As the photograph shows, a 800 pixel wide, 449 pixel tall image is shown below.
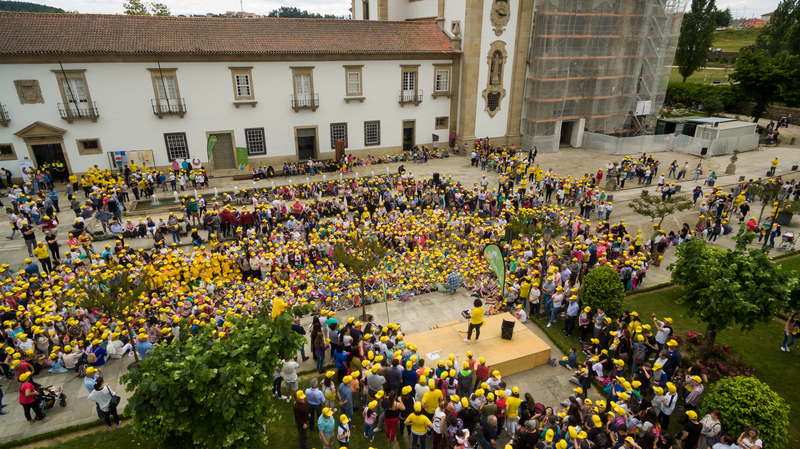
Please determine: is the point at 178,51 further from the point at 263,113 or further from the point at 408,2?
the point at 408,2

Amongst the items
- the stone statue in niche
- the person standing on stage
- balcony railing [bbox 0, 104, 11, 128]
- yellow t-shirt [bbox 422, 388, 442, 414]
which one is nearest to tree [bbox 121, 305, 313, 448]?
yellow t-shirt [bbox 422, 388, 442, 414]

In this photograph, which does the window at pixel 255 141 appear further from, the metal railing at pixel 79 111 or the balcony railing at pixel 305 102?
the metal railing at pixel 79 111

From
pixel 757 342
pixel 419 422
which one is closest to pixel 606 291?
pixel 757 342

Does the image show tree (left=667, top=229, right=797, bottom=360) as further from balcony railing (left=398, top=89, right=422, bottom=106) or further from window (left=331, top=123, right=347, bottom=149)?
balcony railing (left=398, top=89, right=422, bottom=106)

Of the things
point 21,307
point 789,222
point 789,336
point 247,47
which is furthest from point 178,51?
point 789,222

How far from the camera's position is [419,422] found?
30.1ft

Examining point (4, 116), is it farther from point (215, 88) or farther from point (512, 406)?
point (512, 406)

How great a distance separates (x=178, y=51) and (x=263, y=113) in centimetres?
628

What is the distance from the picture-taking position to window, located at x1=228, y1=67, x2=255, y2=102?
29.8 m

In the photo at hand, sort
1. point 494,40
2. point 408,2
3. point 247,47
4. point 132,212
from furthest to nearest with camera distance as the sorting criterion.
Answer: point 408,2, point 494,40, point 247,47, point 132,212

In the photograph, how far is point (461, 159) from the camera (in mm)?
36625

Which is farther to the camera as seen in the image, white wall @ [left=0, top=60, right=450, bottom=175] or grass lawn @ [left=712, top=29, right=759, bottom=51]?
grass lawn @ [left=712, top=29, right=759, bottom=51]

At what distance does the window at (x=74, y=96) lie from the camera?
2614 centimetres

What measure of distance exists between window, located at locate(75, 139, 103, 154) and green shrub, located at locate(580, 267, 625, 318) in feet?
96.1
